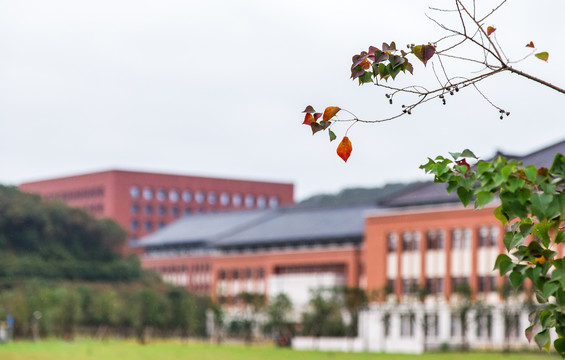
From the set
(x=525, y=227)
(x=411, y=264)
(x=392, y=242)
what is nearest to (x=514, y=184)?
(x=525, y=227)

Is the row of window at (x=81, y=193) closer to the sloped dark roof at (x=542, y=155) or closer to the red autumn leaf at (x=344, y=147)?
the sloped dark roof at (x=542, y=155)

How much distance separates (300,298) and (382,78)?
68.6 metres

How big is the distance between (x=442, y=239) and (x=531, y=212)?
58.3 m

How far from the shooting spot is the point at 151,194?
118688 millimetres

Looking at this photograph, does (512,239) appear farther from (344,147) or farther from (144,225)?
(144,225)

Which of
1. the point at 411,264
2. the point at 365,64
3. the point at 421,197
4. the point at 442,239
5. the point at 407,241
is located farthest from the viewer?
the point at 407,241

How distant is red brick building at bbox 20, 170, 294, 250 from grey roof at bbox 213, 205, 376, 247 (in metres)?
33.1

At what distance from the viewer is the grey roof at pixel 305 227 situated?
73338 millimetres

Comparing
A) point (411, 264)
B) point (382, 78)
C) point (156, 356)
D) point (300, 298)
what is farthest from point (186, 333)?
point (382, 78)

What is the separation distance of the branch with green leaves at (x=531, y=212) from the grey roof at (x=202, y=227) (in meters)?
83.0

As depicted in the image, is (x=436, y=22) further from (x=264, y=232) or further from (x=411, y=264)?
Answer: (x=264, y=232)

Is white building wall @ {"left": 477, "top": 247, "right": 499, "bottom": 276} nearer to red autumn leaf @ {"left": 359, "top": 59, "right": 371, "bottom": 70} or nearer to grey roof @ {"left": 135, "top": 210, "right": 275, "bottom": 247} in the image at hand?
grey roof @ {"left": 135, "top": 210, "right": 275, "bottom": 247}

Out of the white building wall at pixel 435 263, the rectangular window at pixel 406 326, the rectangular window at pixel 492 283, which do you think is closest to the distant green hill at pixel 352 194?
the white building wall at pixel 435 263

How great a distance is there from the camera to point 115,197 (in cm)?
11394
